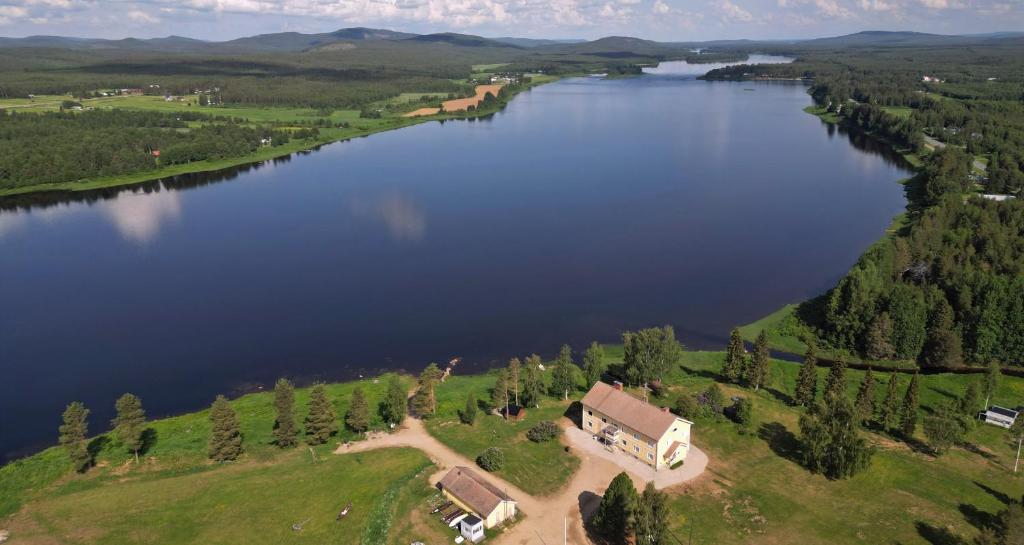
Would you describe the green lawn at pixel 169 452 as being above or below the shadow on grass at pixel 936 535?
below

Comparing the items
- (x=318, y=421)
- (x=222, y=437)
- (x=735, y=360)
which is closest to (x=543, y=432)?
(x=318, y=421)

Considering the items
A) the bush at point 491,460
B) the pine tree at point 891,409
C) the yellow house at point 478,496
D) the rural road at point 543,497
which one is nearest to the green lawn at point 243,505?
the rural road at point 543,497

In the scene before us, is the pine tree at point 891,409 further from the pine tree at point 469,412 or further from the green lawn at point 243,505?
the green lawn at point 243,505

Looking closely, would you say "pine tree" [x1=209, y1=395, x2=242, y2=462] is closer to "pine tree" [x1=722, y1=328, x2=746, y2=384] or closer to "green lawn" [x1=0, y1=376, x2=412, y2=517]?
"green lawn" [x1=0, y1=376, x2=412, y2=517]

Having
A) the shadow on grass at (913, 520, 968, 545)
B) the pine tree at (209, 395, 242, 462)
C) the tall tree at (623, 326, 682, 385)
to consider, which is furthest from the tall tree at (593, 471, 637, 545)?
the pine tree at (209, 395, 242, 462)

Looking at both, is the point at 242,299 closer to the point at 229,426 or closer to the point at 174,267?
the point at 174,267

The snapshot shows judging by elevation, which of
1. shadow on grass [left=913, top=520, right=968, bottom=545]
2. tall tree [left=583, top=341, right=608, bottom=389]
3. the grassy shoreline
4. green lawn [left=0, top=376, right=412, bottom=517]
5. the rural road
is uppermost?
the grassy shoreline
